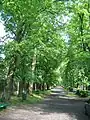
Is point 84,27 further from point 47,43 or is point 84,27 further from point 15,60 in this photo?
point 15,60

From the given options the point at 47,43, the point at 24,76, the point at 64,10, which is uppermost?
the point at 64,10

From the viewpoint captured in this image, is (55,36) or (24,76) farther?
(24,76)

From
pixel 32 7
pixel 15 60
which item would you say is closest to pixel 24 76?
pixel 15 60

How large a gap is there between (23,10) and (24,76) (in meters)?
10.2

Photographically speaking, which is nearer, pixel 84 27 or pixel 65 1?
pixel 65 1

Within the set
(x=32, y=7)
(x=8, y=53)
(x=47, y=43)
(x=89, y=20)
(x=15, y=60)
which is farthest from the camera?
(x=89, y=20)

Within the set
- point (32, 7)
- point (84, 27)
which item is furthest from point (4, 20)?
point (84, 27)

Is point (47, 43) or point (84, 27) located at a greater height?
point (84, 27)

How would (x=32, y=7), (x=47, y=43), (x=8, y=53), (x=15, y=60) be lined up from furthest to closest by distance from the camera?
1. (x=47, y=43)
2. (x=15, y=60)
3. (x=8, y=53)
4. (x=32, y=7)

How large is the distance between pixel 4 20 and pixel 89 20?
13637 millimetres

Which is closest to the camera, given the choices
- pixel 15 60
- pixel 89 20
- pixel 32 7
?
pixel 32 7

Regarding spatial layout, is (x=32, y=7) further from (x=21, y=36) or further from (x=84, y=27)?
(x=84, y=27)

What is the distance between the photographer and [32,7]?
21.8 m

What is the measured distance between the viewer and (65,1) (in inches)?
1055
